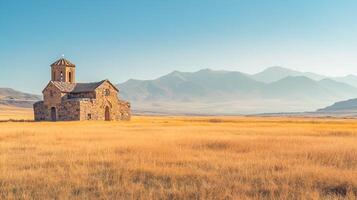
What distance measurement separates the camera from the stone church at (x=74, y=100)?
6512cm

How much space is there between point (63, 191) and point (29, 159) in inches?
265

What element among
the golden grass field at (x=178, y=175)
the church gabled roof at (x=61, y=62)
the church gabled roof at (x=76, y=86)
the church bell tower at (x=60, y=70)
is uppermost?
the church gabled roof at (x=61, y=62)

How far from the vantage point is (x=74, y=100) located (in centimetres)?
6412

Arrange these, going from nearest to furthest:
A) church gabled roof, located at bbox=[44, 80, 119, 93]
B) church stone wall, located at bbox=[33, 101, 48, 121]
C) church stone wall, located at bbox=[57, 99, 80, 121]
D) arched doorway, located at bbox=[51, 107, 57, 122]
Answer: church stone wall, located at bbox=[57, 99, 80, 121] → church gabled roof, located at bbox=[44, 80, 119, 93] → arched doorway, located at bbox=[51, 107, 57, 122] → church stone wall, located at bbox=[33, 101, 48, 121]

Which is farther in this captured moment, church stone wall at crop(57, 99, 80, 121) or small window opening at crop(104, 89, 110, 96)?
small window opening at crop(104, 89, 110, 96)

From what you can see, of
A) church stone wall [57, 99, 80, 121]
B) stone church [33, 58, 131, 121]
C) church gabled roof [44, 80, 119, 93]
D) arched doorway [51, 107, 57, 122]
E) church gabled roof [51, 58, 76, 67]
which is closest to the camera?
church stone wall [57, 99, 80, 121]

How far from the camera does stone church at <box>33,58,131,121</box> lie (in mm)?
65125

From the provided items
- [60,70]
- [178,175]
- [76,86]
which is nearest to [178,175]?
[178,175]

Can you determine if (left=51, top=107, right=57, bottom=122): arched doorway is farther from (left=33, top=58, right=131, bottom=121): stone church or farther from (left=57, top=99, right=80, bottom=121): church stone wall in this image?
(left=57, top=99, right=80, bottom=121): church stone wall

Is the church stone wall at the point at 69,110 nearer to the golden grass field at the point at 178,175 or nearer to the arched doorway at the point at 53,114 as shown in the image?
the arched doorway at the point at 53,114

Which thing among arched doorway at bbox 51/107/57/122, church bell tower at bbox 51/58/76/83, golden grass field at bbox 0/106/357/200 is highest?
church bell tower at bbox 51/58/76/83

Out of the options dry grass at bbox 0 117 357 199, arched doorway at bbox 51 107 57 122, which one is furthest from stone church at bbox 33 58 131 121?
dry grass at bbox 0 117 357 199

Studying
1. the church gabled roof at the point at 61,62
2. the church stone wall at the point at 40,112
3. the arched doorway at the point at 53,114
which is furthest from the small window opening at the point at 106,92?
the church stone wall at the point at 40,112

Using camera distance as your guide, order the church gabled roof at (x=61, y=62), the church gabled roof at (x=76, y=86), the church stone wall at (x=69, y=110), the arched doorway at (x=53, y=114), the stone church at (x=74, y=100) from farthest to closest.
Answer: the church gabled roof at (x=61, y=62) → the arched doorway at (x=53, y=114) → the church gabled roof at (x=76, y=86) → the stone church at (x=74, y=100) → the church stone wall at (x=69, y=110)
